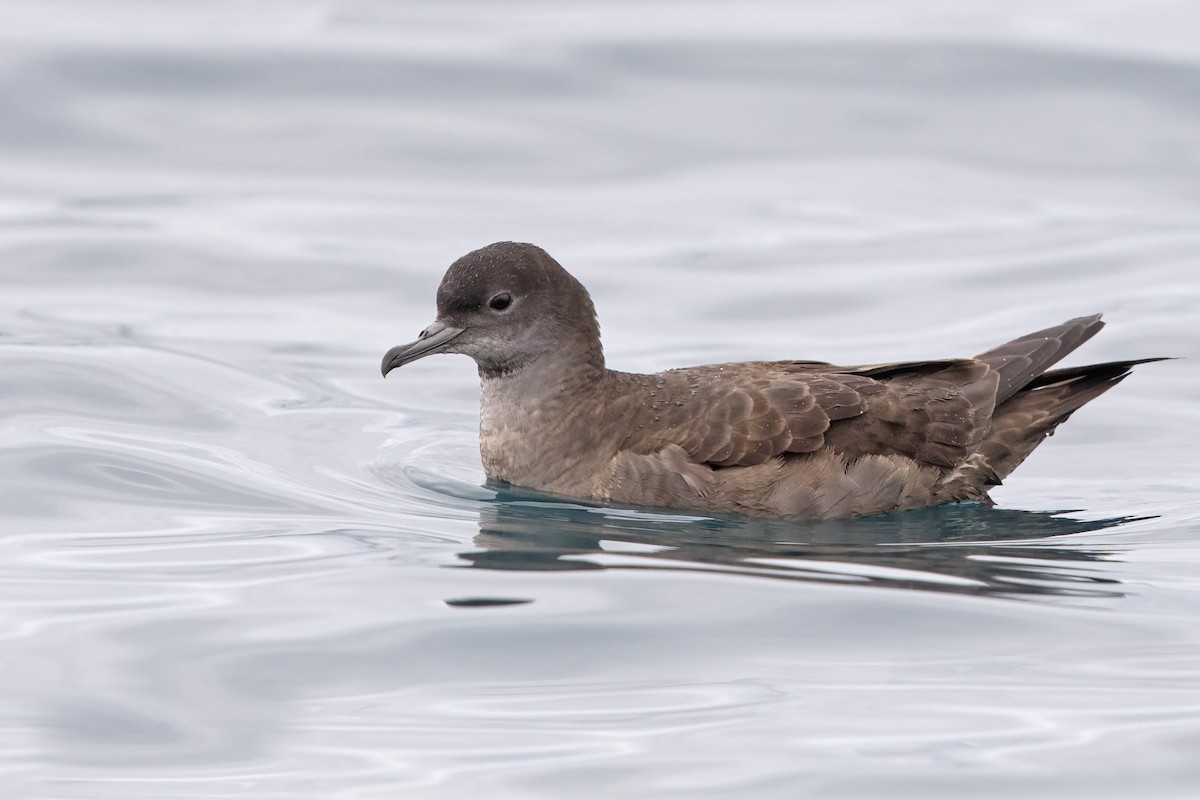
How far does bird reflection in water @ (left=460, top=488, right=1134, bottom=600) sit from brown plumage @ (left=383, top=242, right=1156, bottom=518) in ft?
0.43

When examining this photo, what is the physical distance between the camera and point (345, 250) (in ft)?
42.5

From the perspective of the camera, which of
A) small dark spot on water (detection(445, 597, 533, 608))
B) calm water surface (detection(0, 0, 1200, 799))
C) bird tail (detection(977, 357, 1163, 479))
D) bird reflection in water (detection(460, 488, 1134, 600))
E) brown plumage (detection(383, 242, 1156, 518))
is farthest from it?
bird tail (detection(977, 357, 1163, 479))

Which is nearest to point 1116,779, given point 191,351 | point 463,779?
point 463,779

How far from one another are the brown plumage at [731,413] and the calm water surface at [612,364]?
0.19m

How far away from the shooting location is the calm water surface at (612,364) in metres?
5.36

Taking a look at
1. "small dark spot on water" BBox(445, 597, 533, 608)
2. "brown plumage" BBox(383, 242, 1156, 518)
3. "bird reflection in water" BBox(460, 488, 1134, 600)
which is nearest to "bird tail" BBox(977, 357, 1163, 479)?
"brown plumage" BBox(383, 242, 1156, 518)

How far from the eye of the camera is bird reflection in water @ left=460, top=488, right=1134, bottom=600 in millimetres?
6664

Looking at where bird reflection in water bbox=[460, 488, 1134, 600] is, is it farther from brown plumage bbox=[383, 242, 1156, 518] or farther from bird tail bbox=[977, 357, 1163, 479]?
bird tail bbox=[977, 357, 1163, 479]

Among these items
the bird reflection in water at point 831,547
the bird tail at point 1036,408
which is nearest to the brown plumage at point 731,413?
the bird tail at point 1036,408

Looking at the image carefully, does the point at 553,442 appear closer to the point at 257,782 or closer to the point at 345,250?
the point at 257,782

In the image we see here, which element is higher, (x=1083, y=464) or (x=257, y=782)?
(x=1083, y=464)

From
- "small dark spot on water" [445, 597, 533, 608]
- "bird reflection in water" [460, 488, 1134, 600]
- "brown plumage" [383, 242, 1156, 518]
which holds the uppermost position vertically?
"brown plumage" [383, 242, 1156, 518]

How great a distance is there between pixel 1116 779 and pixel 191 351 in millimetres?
7076

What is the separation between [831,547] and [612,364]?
405 centimetres
